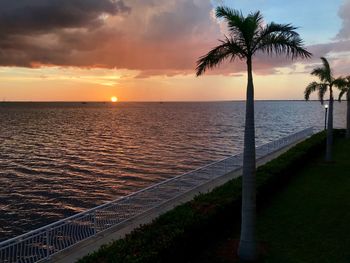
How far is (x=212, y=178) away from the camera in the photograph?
1964 centimetres

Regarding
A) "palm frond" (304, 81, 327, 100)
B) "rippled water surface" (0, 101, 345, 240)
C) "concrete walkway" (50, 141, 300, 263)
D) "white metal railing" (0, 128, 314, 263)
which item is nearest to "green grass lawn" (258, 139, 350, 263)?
"concrete walkway" (50, 141, 300, 263)

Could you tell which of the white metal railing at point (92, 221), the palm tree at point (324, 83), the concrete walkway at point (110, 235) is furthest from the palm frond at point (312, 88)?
the concrete walkway at point (110, 235)

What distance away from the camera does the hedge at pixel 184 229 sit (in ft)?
27.9

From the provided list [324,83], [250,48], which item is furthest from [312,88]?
[250,48]

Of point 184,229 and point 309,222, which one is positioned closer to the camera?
point 184,229

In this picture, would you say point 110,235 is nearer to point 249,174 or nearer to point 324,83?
point 249,174

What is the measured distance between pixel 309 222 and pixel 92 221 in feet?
26.9

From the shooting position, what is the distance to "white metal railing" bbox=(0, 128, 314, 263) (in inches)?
394

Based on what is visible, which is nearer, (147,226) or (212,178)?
(147,226)

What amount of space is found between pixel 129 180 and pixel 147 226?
1986cm

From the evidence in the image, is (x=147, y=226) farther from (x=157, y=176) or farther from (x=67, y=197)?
(x=157, y=176)

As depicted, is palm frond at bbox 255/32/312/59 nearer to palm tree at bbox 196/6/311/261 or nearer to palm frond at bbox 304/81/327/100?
palm tree at bbox 196/6/311/261

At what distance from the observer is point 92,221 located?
12.5 metres

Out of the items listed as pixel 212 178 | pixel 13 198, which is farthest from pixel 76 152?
pixel 212 178
